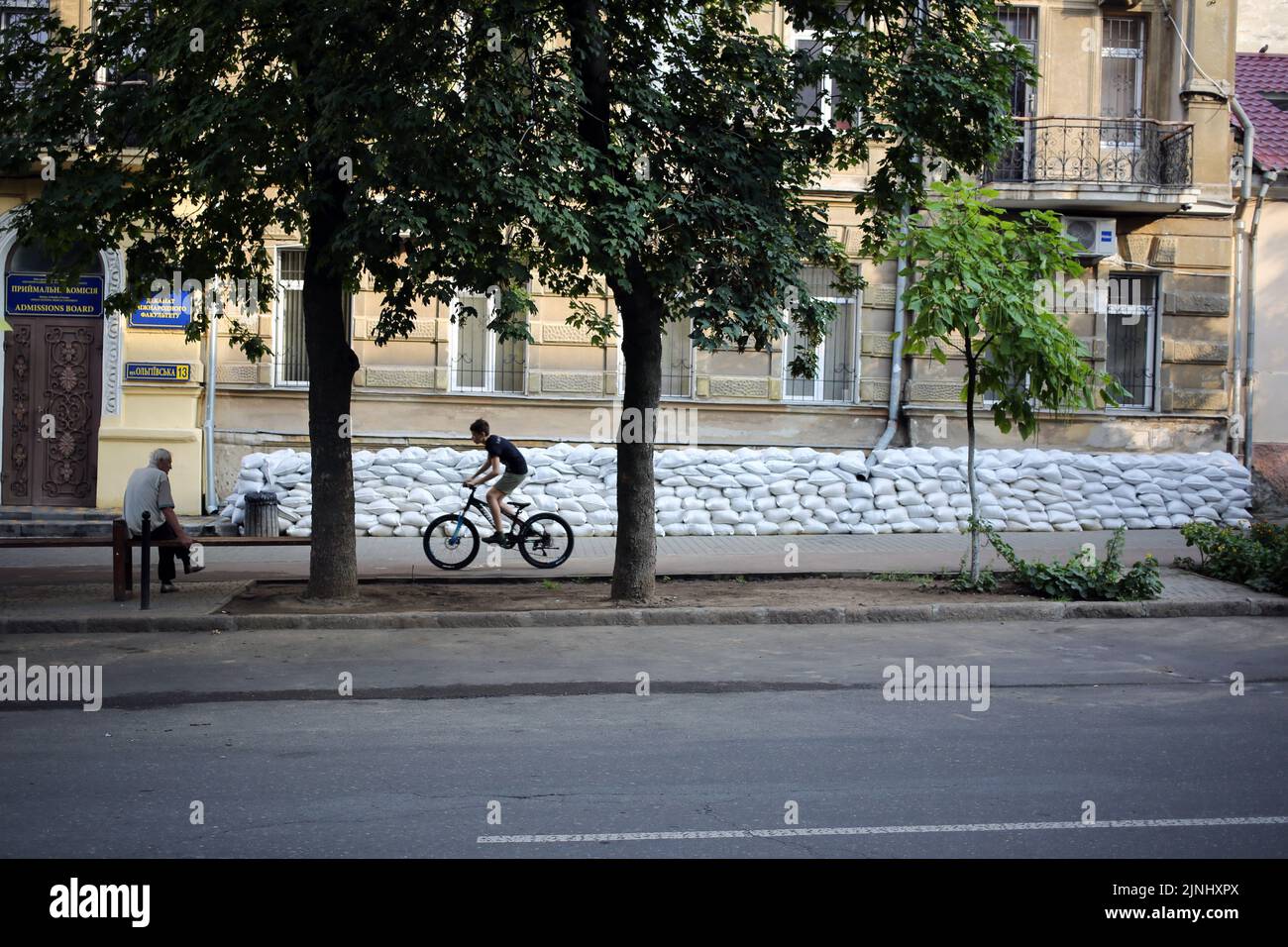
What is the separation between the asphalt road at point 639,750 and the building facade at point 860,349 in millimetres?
8440

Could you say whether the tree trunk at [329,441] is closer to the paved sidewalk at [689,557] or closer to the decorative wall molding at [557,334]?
the paved sidewalk at [689,557]

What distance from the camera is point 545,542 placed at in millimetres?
14844

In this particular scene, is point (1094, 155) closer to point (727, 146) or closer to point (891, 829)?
point (727, 146)

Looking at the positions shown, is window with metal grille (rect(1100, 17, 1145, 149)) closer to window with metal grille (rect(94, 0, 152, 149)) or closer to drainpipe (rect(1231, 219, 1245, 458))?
drainpipe (rect(1231, 219, 1245, 458))

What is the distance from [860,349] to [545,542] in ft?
24.1

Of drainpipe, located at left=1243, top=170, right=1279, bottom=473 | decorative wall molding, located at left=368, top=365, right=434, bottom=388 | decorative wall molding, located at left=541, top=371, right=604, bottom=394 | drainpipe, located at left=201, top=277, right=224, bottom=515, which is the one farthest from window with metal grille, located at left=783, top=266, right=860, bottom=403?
drainpipe, located at left=201, top=277, right=224, bottom=515

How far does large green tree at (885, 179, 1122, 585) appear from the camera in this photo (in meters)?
12.5

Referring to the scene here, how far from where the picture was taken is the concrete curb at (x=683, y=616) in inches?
436

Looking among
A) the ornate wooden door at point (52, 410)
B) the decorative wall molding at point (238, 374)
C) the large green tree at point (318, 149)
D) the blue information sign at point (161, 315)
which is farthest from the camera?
the decorative wall molding at point (238, 374)

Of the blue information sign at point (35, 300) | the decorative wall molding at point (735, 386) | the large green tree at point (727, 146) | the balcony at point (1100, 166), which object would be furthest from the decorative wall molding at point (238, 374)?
the balcony at point (1100, 166)

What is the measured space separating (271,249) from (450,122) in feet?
32.3

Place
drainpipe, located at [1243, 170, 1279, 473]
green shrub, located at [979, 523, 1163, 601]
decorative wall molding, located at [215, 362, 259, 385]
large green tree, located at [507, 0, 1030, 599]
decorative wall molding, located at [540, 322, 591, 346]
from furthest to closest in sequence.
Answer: drainpipe, located at [1243, 170, 1279, 473] < decorative wall molding, located at [540, 322, 591, 346] < decorative wall molding, located at [215, 362, 259, 385] < green shrub, located at [979, 523, 1163, 601] < large green tree, located at [507, 0, 1030, 599]

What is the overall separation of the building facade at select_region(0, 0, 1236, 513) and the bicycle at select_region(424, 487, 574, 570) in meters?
4.32

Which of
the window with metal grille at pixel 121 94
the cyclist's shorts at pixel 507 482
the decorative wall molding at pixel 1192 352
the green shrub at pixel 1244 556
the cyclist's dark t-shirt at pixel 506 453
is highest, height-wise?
the window with metal grille at pixel 121 94
